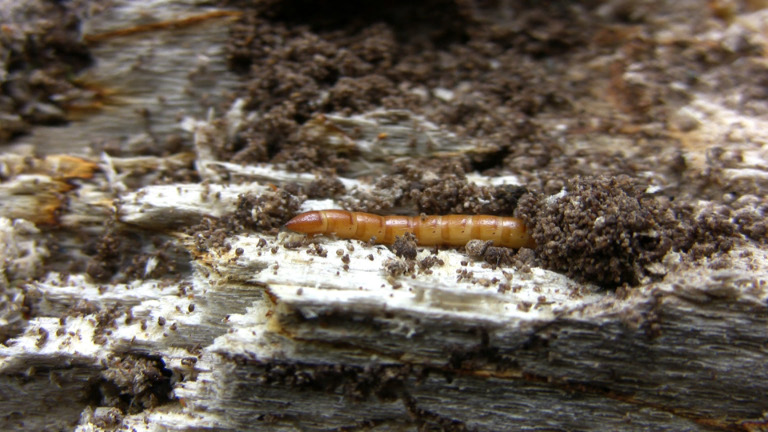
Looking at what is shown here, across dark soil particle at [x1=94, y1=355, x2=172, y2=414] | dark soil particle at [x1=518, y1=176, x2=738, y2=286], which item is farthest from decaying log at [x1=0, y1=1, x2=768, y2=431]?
dark soil particle at [x1=518, y1=176, x2=738, y2=286]

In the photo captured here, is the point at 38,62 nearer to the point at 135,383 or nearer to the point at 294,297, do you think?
the point at 135,383

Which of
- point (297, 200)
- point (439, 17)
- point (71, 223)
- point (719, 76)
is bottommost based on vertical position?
point (71, 223)

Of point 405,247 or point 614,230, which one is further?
point 405,247

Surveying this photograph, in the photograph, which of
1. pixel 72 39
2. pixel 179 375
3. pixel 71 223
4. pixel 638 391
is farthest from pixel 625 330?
pixel 72 39

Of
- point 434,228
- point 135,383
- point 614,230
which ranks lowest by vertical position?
point 135,383

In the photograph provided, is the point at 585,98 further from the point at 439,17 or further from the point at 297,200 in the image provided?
the point at 297,200

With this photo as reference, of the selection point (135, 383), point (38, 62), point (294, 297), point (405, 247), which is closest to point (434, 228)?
point (405, 247)
